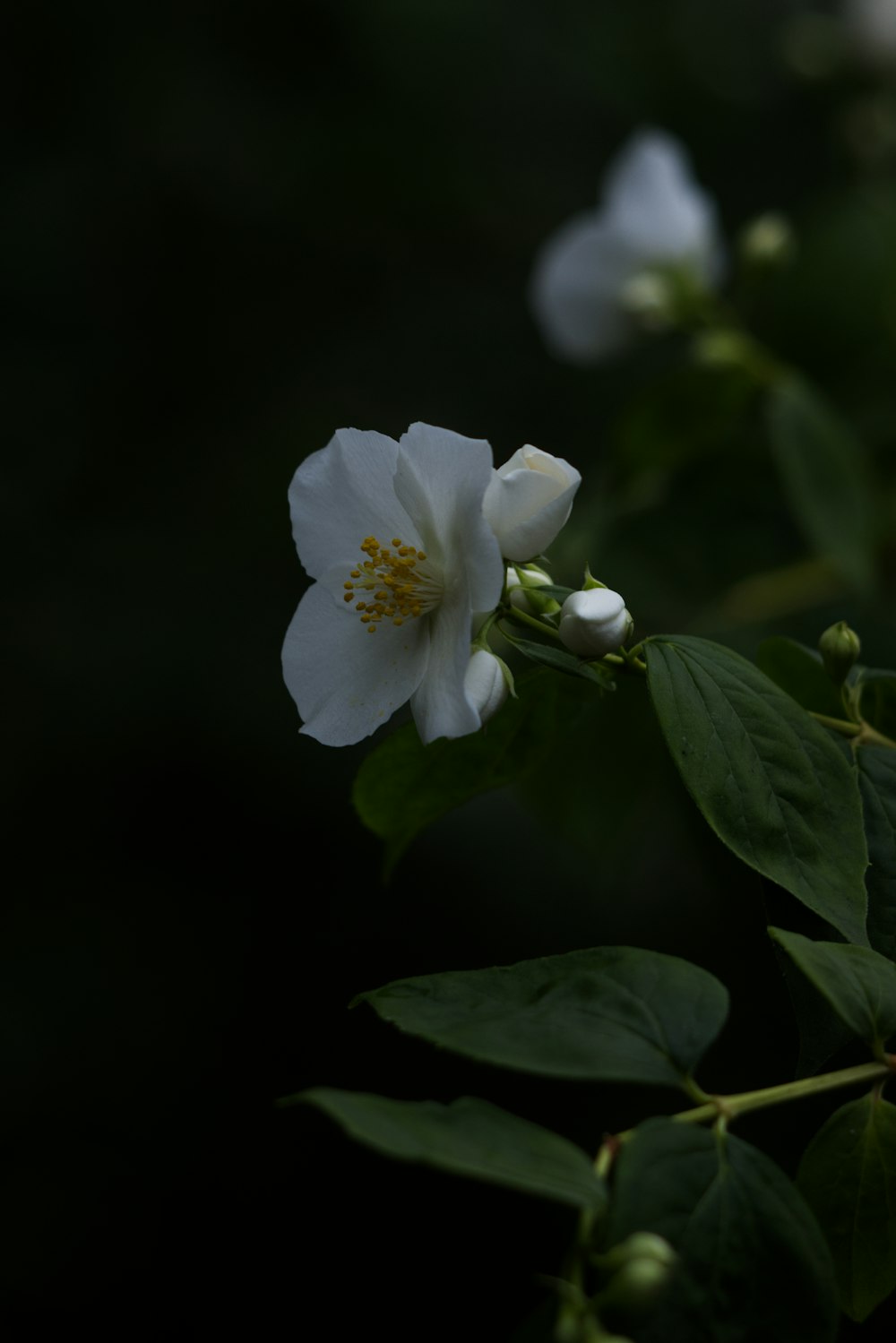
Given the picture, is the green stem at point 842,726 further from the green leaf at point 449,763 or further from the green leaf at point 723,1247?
the green leaf at point 723,1247

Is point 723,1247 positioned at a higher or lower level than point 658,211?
lower

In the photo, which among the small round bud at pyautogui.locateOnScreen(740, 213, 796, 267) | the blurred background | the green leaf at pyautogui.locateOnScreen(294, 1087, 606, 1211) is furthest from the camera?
the blurred background

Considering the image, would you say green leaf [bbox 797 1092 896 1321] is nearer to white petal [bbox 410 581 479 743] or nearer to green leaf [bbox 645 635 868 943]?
green leaf [bbox 645 635 868 943]

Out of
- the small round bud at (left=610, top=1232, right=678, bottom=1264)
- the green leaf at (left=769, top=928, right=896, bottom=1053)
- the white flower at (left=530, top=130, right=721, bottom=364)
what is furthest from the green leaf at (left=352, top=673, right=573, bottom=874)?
the white flower at (left=530, top=130, right=721, bottom=364)

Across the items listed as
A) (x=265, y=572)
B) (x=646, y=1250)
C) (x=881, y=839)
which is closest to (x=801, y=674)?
(x=881, y=839)

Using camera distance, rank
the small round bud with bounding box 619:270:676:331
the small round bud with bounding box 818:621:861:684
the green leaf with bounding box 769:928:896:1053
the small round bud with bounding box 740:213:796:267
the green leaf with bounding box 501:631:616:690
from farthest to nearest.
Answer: the small round bud with bounding box 619:270:676:331, the small round bud with bounding box 740:213:796:267, the small round bud with bounding box 818:621:861:684, the green leaf with bounding box 501:631:616:690, the green leaf with bounding box 769:928:896:1053

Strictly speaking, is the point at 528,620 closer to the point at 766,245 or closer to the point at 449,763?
the point at 449,763
